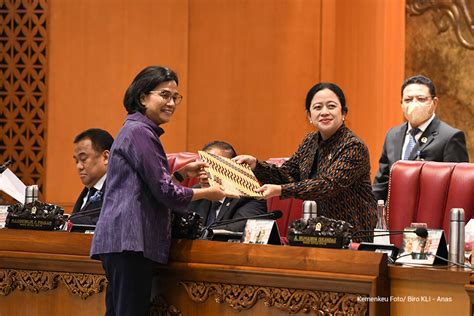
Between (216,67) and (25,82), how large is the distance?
1.41 meters

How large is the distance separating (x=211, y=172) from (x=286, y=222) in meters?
1.34

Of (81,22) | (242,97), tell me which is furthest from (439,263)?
(81,22)

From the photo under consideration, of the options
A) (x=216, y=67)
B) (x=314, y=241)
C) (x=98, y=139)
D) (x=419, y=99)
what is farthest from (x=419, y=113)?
(x=216, y=67)

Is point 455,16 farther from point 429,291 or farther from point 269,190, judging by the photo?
point 429,291

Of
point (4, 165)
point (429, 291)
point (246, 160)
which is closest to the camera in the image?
point (429, 291)

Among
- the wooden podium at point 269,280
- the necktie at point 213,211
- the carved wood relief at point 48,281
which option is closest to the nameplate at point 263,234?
the wooden podium at point 269,280

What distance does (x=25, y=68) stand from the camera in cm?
703

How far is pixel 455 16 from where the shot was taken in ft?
24.6

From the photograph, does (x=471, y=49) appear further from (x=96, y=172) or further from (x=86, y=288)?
(x=86, y=288)

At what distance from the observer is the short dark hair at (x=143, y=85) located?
3.58 m

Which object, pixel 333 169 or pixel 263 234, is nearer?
pixel 263 234

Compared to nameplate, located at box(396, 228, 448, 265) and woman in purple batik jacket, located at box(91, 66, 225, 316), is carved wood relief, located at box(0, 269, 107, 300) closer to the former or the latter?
woman in purple batik jacket, located at box(91, 66, 225, 316)

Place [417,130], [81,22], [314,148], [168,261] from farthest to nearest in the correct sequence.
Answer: [81,22]
[417,130]
[314,148]
[168,261]

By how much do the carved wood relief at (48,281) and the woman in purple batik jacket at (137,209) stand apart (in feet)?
0.66
